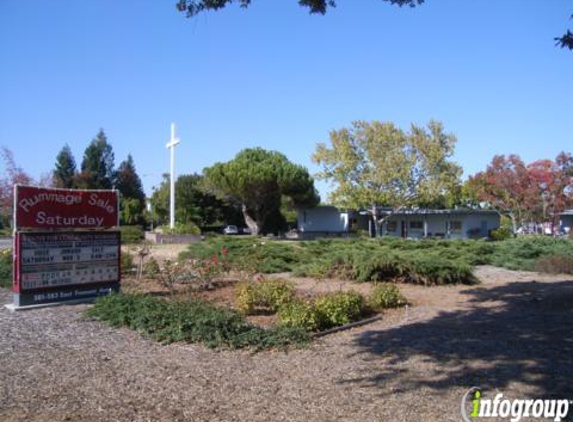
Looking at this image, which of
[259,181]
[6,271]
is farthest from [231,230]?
[6,271]

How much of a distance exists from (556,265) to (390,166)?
90.6ft

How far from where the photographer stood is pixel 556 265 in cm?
1661

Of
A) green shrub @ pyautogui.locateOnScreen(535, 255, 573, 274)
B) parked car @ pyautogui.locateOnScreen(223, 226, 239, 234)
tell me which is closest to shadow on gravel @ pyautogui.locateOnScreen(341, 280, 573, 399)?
green shrub @ pyautogui.locateOnScreen(535, 255, 573, 274)

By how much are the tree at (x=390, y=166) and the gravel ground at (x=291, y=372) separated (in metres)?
35.7

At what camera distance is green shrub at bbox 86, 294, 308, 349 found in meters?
6.96

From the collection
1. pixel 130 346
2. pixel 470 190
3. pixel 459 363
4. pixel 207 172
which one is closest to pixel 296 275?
pixel 130 346

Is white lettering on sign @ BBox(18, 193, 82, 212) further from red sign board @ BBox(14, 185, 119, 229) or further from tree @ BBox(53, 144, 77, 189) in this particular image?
tree @ BBox(53, 144, 77, 189)

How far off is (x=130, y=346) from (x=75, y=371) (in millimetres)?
1189

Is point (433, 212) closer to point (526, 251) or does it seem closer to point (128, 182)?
point (526, 251)

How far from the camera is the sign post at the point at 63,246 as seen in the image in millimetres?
10305

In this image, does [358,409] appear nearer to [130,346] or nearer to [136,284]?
[130,346]

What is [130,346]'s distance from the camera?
7.06 metres

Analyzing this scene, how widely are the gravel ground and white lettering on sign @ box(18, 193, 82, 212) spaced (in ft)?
8.43

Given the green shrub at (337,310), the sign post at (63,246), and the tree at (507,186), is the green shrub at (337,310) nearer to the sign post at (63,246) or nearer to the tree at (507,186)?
the sign post at (63,246)
